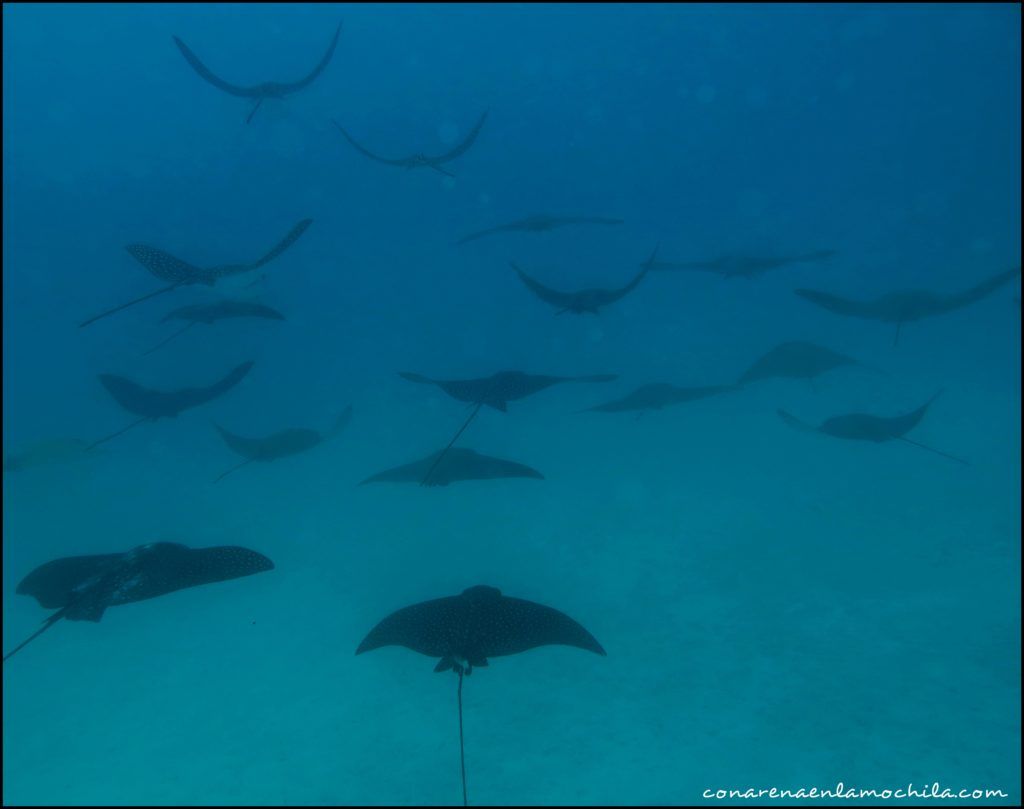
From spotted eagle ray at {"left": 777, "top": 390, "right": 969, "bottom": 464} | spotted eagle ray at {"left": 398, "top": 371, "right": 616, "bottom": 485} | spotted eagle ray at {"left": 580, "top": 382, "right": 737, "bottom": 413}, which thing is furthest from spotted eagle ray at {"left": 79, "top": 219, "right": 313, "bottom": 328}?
spotted eagle ray at {"left": 777, "top": 390, "right": 969, "bottom": 464}

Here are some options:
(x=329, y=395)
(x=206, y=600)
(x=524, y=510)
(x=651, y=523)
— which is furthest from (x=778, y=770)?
(x=329, y=395)

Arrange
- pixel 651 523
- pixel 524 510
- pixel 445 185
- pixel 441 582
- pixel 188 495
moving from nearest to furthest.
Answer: pixel 441 582 → pixel 651 523 → pixel 524 510 → pixel 188 495 → pixel 445 185

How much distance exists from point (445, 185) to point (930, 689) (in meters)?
31.8

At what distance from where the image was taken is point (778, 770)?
421cm

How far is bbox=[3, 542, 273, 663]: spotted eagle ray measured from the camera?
13.5 ft

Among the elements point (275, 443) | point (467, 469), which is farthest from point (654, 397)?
point (275, 443)

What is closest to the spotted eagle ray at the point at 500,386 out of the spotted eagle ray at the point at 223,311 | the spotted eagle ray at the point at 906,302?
the spotted eagle ray at the point at 223,311

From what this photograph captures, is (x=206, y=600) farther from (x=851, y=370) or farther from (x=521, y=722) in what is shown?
(x=851, y=370)

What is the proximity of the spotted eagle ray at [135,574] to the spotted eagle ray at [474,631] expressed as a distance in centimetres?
108

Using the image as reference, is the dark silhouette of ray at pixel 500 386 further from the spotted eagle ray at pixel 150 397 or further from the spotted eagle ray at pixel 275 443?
the spotted eagle ray at pixel 150 397

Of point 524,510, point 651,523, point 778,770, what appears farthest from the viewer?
point 524,510

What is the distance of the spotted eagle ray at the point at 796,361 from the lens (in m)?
8.20

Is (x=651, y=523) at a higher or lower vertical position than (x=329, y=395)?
lower

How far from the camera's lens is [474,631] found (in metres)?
4.02
